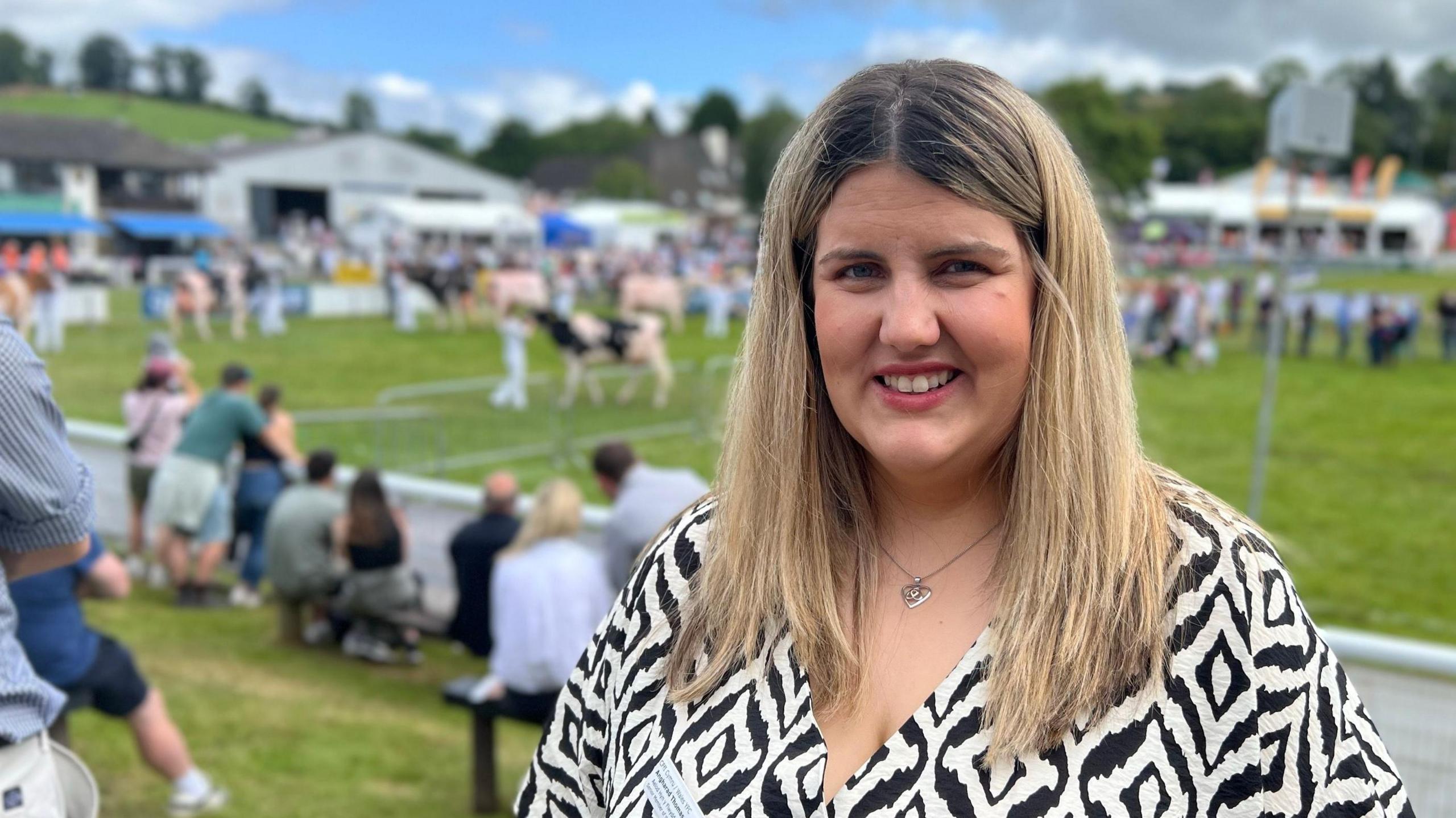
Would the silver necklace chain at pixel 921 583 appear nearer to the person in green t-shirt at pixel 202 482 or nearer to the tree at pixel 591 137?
the person in green t-shirt at pixel 202 482

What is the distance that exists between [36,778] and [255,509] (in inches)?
267

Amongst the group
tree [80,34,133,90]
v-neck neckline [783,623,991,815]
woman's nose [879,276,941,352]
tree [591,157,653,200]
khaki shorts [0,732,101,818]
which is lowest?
khaki shorts [0,732,101,818]

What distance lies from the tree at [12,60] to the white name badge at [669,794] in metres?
155

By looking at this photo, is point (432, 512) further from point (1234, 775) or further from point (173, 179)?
point (173, 179)

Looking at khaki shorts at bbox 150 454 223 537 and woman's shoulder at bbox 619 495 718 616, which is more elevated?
woman's shoulder at bbox 619 495 718 616

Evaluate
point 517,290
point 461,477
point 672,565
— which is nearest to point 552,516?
point 672,565

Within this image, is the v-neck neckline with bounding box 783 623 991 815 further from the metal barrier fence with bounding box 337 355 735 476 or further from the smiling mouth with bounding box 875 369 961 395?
the metal barrier fence with bounding box 337 355 735 476

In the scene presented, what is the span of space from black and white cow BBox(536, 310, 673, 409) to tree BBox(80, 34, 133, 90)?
530 ft

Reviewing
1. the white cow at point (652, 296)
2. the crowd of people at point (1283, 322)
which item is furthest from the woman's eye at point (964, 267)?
the white cow at point (652, 296)

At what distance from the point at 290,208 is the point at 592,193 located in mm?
26367

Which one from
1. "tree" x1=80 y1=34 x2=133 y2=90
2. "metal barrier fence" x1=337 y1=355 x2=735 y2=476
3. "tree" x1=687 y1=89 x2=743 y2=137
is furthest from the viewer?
"tree" x1=80 y1=34 x2=133 y2=90

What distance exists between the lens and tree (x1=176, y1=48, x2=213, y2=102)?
15950 centimetres

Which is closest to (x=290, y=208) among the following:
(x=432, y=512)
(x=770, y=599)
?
(x=432, y=512)

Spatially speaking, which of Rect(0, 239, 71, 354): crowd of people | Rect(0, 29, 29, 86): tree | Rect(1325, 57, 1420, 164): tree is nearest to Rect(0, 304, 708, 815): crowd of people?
Rect(0, 239, 71, 354): crowd of people
